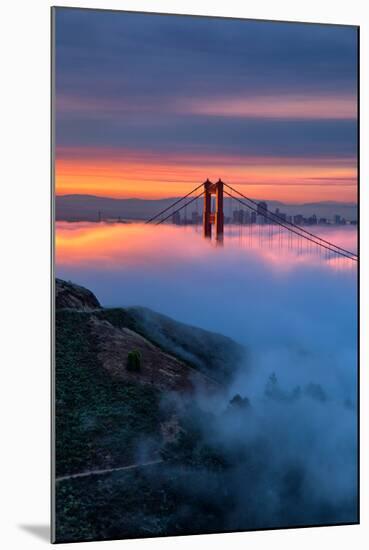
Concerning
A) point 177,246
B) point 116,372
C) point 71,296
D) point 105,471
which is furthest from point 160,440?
point 177,246

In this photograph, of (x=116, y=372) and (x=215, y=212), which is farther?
(x=215, y=212)

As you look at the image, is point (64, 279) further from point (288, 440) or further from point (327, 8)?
point (327, 8)

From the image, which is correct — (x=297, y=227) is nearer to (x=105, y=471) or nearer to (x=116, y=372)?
(x=116, y=372)

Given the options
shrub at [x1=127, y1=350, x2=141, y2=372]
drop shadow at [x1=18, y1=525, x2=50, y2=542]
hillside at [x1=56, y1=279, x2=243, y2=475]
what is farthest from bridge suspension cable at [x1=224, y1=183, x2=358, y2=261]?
drop shadow at [x1=18, y1=525, x2=50, y2=542]

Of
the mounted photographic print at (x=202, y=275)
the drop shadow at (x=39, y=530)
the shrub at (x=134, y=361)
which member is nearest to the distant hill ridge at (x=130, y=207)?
the mounted photographic print at (x=202, y=275)

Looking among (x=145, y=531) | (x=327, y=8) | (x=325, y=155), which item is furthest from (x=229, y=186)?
(x=145, y=531)

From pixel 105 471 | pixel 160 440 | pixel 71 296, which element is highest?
pixel 71 296
